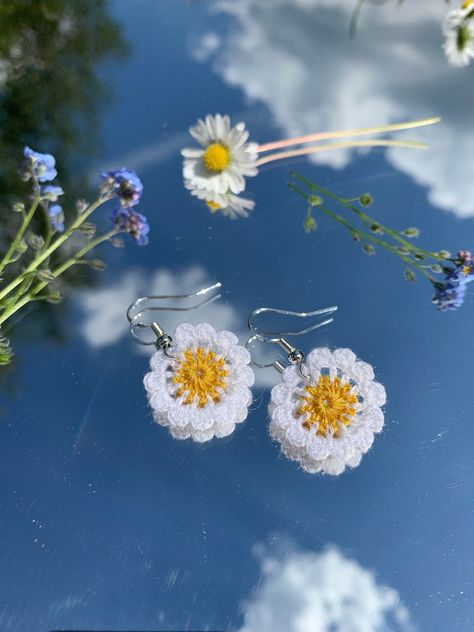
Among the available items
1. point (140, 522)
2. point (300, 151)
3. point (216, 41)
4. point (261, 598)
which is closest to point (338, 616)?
point (261, 598)

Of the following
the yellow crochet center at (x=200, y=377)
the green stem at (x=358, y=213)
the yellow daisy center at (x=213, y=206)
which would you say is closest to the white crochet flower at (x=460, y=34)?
the green stem at (x=358, y=213)

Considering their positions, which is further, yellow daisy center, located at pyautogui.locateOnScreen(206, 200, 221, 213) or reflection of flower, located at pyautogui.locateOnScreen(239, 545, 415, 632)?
yellow daisy center, located at pyautogui.locateOnScreen(206, 200, 221, 213)

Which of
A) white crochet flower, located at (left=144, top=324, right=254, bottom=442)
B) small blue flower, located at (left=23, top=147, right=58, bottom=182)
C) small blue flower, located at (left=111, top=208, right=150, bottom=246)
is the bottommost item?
white crochet flower, located at (left=144, top=324, right=254, bottom=442)

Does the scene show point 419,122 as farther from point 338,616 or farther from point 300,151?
point 338,616

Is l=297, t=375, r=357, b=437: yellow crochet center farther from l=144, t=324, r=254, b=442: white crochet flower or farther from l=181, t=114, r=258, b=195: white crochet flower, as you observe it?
l=181, t=114, r=258, b=195: white crochet flower

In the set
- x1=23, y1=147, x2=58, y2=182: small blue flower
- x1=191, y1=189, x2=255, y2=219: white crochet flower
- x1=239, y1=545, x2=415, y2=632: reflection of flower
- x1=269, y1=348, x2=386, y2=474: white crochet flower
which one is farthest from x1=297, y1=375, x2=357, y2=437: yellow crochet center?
x1=23, y1=147, x2=58, y2=182: small blue flower

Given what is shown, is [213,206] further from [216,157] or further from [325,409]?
[325,409]
